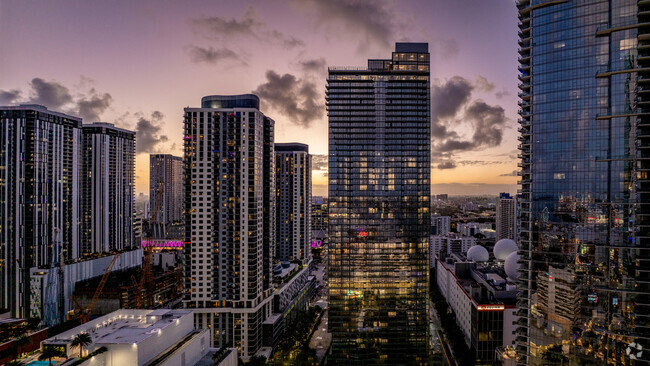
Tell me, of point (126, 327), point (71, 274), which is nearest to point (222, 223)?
point (126, 327)

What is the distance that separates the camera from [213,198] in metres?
76.4

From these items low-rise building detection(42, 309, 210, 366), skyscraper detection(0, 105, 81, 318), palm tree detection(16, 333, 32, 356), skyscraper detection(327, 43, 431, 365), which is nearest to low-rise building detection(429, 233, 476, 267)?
skyscraper detection(327, 43, 431, 365)

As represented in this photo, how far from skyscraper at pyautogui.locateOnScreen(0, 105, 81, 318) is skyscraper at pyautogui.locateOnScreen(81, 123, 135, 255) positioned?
1358 cm

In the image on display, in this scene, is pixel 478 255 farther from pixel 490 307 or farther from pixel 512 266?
pixel 490 307

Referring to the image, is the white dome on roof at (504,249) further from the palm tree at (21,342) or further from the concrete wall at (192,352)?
the palm tree at (21,342)

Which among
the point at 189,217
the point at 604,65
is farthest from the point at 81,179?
the point at 604,65

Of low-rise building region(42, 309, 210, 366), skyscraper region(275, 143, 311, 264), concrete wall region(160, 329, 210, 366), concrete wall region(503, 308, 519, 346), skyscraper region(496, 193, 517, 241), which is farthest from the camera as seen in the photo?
skyscraper region(496, 193, 517, 241)

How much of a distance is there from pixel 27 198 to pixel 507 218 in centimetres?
21056

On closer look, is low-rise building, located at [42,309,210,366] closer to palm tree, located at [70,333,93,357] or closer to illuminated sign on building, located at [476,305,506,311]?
palm tree, located at [70,333,93,357]

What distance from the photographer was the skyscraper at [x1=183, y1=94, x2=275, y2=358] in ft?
246

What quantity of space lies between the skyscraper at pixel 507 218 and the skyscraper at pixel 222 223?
160 meters

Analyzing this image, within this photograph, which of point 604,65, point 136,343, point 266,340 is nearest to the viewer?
point 136,343

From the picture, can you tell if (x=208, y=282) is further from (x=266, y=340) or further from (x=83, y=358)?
(x=83, y=358)

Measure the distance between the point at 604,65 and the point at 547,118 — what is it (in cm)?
916
